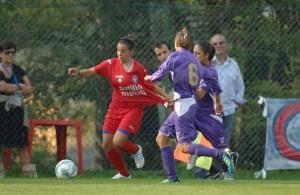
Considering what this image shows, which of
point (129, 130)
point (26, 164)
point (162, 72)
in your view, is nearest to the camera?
point (162, 72)

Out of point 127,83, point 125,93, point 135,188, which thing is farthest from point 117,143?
point 135,188

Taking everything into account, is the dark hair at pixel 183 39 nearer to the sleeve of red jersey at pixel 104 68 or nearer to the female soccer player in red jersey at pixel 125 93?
the female soccer player in red jersey at pixel 125 93

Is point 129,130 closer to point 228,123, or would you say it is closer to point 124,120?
point 124,120

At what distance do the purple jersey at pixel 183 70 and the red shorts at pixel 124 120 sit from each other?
1635 mm

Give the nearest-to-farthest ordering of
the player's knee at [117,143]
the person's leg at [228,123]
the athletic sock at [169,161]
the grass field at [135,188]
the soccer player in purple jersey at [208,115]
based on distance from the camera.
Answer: the grass field at [135,188]
the athletic sock at [169,161]
the soccer player in purple jersey at [208,115]
the player's knee at [117,143]
the person's leg at [228,123]

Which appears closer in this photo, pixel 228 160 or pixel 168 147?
pixel 228 160

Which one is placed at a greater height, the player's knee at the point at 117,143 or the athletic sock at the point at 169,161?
the player's knee at the point at 117,143

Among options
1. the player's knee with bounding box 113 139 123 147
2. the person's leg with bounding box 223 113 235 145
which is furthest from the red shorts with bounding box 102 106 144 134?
the person's leg with bounding box 223 113 235 145

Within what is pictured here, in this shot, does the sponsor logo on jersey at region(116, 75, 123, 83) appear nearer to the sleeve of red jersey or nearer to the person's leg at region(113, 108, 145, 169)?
the sleeve of red jersey

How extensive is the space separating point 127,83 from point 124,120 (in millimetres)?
494

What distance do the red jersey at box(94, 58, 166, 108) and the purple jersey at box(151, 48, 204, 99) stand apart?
1.71 metres

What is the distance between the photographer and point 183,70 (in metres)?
12.3

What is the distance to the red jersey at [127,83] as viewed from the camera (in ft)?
46.0

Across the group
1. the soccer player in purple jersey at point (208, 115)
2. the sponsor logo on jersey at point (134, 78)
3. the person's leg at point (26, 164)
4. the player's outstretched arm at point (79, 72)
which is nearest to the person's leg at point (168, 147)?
the soccer player in purple jersey at point (208, 115)
